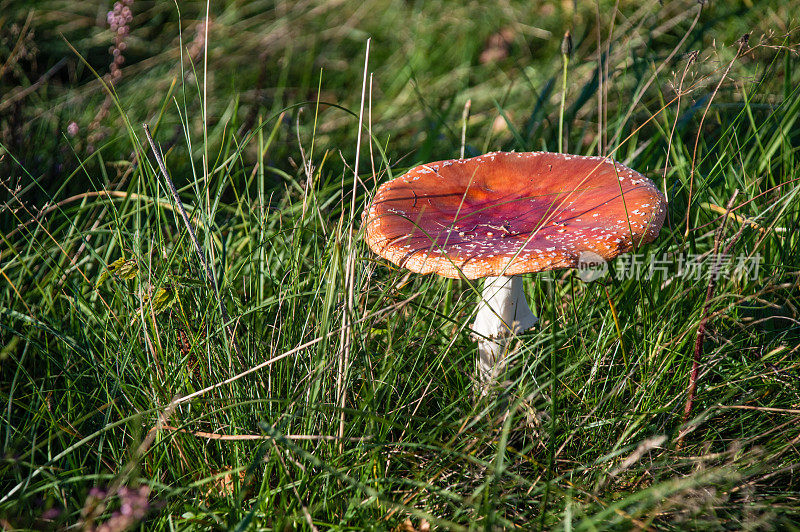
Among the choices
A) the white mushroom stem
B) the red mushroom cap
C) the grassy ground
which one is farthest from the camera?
the white mushroom stem

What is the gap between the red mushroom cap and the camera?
173 cm

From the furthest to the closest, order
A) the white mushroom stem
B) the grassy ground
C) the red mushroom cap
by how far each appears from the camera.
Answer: the white mushroom stem → the red mushroom cap → the grassy ground

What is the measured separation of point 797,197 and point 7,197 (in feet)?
11.2

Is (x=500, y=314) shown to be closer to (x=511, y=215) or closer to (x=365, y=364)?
(x=511, y=215)

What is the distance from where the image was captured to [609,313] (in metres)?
2.18

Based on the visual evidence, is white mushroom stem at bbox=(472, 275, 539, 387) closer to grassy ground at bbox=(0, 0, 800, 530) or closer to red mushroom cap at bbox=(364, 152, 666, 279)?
grassy ground at bbox=(0, 0, 800, 530)

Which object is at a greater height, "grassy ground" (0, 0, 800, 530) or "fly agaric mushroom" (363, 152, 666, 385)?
"fly agaric mushroom" (363, 152, 666, 385)

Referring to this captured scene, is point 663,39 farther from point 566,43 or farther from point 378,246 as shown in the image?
point 378,246

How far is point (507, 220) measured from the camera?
6.83 feet

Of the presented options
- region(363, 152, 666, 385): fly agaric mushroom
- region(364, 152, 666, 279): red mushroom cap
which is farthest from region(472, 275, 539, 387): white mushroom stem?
region(364, 152, 666, 279): red mushroom cap

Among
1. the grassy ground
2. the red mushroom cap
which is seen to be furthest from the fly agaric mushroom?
the grassy ground

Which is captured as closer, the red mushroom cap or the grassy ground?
the grassy ground

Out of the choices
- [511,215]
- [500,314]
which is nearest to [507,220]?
[511,215]

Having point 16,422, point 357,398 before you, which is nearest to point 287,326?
point 357,398
